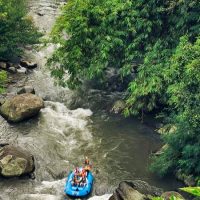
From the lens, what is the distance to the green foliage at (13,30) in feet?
89.0

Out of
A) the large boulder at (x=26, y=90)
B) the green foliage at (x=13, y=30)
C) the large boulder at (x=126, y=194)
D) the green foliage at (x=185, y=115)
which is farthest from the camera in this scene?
the green foliage at (x=13, y=30)

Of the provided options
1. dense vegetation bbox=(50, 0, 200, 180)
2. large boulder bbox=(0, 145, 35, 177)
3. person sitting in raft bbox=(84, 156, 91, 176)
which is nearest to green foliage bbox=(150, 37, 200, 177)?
dense vegetation bbox=(50, 0, 200, 180)

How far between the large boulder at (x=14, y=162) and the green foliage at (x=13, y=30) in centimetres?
1120

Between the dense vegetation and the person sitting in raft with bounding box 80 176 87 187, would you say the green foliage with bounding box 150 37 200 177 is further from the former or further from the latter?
the person sitting in raft with bounding box 80 176 87 187

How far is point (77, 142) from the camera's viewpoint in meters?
21.0

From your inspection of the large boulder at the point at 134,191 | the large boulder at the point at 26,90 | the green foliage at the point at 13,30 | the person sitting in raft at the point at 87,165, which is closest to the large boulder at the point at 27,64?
the green foliage at the point at 13,30

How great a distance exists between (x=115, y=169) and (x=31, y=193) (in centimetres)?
479

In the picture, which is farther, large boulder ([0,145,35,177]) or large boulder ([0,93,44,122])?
large boulder ([0,93,44,122])

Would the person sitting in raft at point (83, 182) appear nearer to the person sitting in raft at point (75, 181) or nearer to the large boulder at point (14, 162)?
the person sitting in raft at point (75, 181)

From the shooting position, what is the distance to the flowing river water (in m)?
Answer: 17.3

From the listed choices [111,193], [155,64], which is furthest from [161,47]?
[111,193]

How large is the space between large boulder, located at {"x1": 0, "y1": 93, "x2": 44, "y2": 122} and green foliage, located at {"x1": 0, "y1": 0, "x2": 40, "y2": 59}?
19.2 ft

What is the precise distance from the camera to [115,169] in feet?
61.7

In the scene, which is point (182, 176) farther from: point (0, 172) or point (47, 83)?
point (47, 83)
